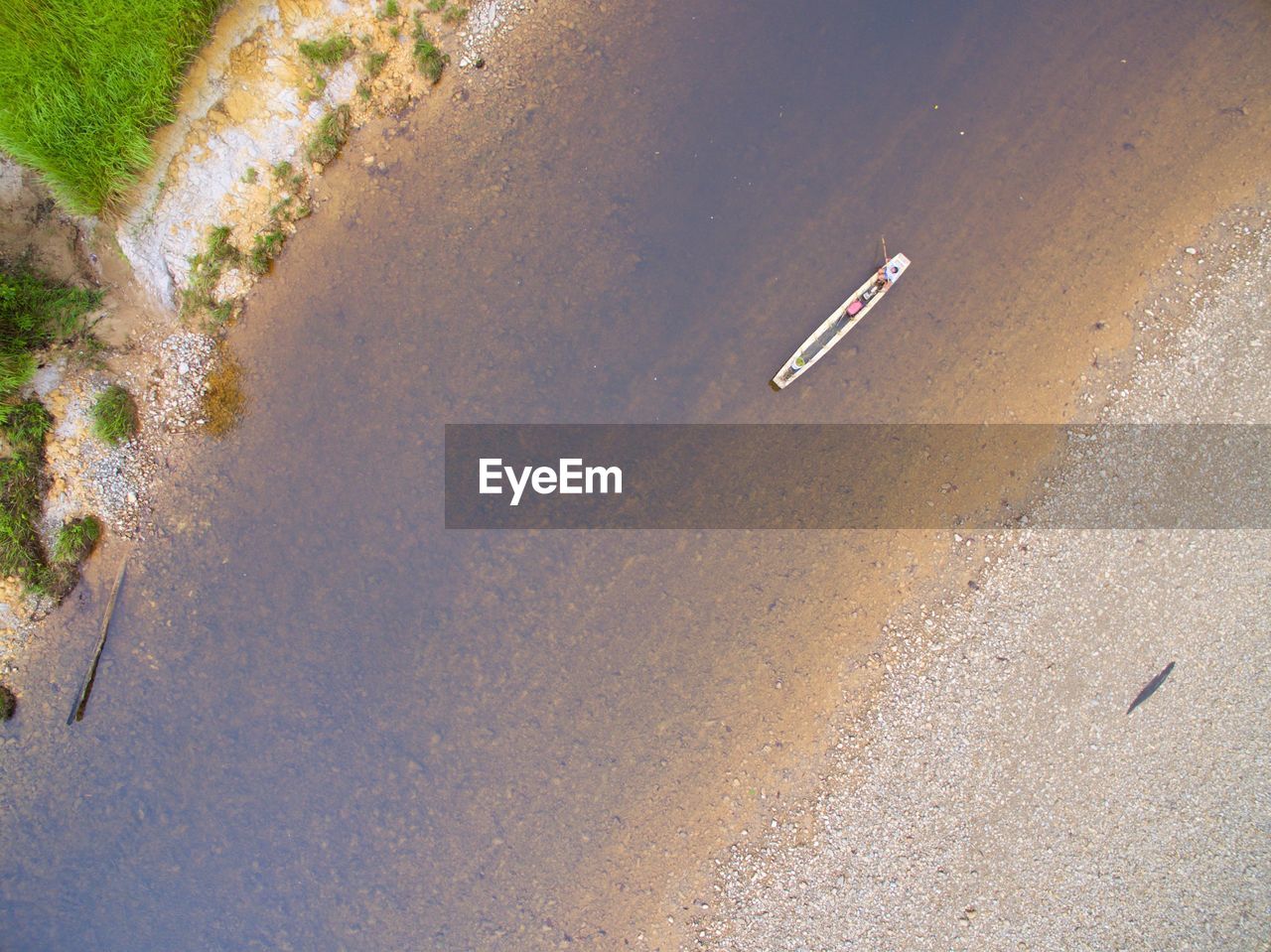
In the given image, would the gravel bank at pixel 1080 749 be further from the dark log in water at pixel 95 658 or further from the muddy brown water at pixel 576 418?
the dark log in water at pixel 95 658

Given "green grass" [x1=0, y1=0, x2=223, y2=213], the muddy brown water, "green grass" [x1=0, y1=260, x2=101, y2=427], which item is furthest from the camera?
the muddy brown water

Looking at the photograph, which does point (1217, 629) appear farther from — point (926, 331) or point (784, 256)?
point (784, 256)

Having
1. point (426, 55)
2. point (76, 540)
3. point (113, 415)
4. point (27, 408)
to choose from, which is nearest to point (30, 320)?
point (27, 408)

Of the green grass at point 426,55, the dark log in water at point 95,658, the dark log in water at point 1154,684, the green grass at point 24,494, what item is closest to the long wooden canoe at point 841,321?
the green grass at point 426,55

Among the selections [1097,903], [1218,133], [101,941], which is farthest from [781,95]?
[101,941]

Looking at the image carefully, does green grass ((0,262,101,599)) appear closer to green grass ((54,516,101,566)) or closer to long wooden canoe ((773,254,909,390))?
green grass ((54,516,101,566))

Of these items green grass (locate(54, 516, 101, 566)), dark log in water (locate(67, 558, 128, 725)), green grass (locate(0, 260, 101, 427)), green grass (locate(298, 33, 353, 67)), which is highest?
green grass (locate(298, 33, 353, 67))

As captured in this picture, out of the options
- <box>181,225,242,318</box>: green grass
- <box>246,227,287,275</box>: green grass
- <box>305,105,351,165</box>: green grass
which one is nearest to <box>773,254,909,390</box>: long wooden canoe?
<box>305,105,351,165</box>: green grass
